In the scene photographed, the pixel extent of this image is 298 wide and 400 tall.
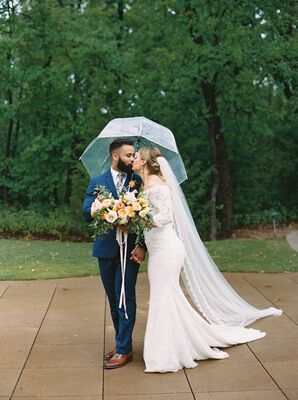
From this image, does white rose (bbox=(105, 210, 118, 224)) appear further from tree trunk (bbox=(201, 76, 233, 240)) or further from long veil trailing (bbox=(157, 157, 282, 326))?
tree trunk (bbox=(201, 76, 233, 240))

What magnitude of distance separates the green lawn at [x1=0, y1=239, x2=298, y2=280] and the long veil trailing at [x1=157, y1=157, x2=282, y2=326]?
358 cm

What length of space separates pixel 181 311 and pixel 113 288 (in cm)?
68

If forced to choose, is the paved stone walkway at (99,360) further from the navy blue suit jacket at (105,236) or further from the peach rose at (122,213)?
the peach rose at (122,213)

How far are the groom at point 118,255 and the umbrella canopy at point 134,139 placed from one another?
0.51 feet

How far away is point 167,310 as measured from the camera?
5.87 m

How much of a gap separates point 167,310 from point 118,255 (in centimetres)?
68

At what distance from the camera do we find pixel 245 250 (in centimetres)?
1314

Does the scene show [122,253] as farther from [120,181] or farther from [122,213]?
[120,181]

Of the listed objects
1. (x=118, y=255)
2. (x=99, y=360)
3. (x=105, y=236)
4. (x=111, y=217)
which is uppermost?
(x=111, y=217)

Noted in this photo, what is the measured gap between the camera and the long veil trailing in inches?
247

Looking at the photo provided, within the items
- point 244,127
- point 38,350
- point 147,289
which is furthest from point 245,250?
point 38,350

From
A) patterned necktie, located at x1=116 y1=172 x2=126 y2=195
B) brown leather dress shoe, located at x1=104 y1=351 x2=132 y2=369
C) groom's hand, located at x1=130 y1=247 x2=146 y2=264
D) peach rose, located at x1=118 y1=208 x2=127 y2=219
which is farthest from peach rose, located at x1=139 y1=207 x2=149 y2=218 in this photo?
brown leather dress shoe, located at x1=104 y1=351 x2=132 y2=369

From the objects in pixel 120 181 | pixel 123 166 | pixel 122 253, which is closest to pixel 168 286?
pixel 122 253

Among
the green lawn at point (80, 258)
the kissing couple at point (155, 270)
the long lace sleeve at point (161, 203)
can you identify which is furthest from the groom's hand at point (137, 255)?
the green lawn at point (80, 258)
